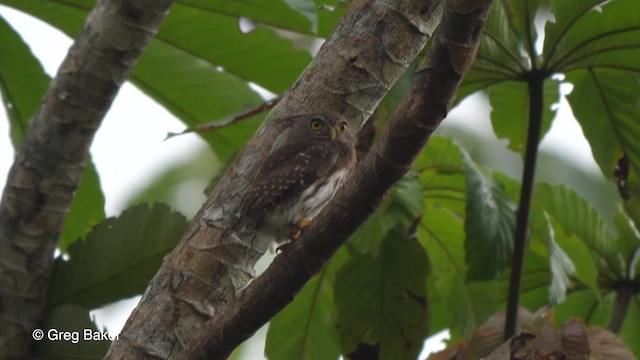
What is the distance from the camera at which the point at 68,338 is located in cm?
342

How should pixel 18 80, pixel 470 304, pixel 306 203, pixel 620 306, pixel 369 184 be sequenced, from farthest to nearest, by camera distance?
pixel 470 304 < pixel 620 306 < pixel 18 80 < pixel 306 203 < pixel 369 184

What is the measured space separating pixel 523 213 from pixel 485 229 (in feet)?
0.55

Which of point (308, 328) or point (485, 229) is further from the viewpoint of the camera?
point (308, 328)

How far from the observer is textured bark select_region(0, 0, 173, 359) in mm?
3303

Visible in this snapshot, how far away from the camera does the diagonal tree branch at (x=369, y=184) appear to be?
2293mm

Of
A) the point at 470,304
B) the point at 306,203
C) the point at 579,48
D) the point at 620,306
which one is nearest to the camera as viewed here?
the point at 306,203

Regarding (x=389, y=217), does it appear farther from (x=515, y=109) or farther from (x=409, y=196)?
(x=515, y=109)

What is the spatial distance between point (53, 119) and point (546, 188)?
1728 mm

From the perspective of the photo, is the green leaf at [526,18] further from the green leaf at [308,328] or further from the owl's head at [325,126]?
the green leaf at [308,328]

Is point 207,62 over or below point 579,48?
over

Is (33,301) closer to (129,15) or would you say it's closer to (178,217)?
(178,217)

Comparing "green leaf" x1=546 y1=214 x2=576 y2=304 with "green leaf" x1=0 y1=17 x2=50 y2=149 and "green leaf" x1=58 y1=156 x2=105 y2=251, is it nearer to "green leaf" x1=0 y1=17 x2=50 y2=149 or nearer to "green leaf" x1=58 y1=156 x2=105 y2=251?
"green leaf" x1=58 y1=156 x2=105 y2=251

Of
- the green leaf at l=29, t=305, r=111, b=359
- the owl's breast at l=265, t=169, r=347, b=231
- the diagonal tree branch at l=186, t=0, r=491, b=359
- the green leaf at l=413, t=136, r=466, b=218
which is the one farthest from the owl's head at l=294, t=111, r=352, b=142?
the green leaf at l=29, t=305, r=111, b=359

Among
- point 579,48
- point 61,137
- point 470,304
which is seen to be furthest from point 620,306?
point 61,137
